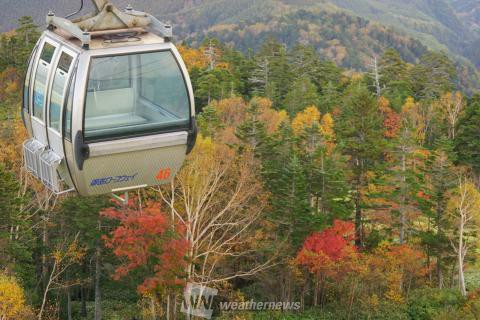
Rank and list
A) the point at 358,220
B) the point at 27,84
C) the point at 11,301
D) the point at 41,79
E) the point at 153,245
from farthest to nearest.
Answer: the point at 358,220
the point at 153,245
the point at 11,301
the point at 27,84
the point at 41,79

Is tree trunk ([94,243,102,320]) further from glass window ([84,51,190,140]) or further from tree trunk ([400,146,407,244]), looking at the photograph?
glass window ([84,51,190,140])

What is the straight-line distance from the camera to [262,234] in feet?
140

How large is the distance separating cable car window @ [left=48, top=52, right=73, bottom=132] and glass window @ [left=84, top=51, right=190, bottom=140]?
45 centimetres

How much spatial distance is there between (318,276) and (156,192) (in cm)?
1011

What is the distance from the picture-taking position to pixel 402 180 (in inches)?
1807

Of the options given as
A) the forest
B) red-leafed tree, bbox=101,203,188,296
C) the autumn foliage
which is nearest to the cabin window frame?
the forest

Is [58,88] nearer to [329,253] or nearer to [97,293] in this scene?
[329,253]

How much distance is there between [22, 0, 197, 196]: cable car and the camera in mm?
12531

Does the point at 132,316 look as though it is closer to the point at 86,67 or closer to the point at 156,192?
the point at 156,192

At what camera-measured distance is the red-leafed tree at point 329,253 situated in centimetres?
4159

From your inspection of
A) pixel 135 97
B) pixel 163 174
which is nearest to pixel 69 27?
pixel 135 97

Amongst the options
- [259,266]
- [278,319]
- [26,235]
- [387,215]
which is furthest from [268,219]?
[26,235]

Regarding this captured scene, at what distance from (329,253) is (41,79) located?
30107 millimetres

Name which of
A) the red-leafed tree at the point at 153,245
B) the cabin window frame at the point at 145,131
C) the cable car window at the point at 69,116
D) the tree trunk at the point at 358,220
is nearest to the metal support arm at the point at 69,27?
the cabin window frame at the point at 145,131
